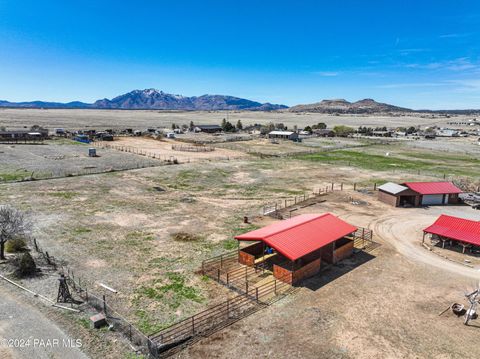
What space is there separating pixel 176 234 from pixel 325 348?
16.5 meters

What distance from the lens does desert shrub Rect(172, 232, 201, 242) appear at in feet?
91.5

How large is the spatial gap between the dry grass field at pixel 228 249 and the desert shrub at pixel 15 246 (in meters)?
1.57

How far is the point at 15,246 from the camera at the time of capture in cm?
2450

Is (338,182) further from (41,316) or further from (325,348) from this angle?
(41,316)

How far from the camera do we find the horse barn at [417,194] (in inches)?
1532

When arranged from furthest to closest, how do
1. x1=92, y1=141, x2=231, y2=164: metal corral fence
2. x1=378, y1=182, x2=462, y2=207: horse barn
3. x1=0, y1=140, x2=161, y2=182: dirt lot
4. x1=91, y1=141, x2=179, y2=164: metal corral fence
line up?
x1=91, y1=141, x2=179, y2=164: metal corral fence
x1=92, y1=141, x2=231, y2=164: metal corral fence
x1=0, y1=140, x2=161, y2=182: dirt lot
x1=378, y1=182, x2=462, y2=207: horse barn

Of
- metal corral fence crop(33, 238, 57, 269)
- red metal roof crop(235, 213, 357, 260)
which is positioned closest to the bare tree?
metal corral fence crop(33, 238, 57, 269)

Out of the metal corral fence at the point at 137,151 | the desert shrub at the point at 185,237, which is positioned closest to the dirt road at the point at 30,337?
the desert shrub at the point at 185,237

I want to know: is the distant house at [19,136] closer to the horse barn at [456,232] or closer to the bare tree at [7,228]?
the bare tree at [7,228]

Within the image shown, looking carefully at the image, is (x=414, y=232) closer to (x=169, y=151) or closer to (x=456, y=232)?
(x=456, y=232)

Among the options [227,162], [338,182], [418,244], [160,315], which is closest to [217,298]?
[160,315]

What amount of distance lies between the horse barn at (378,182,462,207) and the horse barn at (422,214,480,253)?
9.66m

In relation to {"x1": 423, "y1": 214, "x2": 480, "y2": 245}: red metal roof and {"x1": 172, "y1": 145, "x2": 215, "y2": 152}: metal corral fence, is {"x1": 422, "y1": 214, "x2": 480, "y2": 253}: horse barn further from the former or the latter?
{"x1": 172, "y1": 145, "x2": 215, "y2": 152}: metal corral fence

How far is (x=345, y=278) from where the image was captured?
73.0 ft
